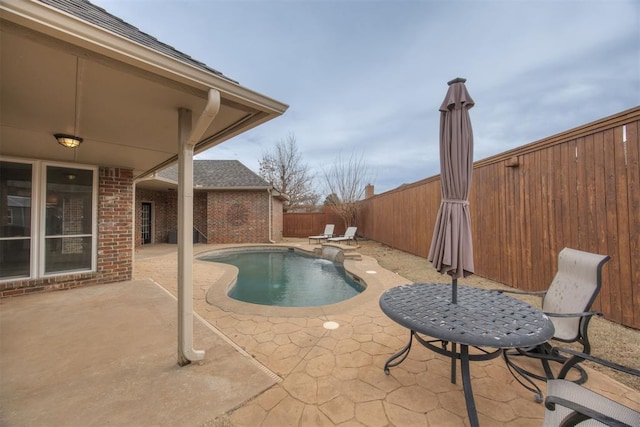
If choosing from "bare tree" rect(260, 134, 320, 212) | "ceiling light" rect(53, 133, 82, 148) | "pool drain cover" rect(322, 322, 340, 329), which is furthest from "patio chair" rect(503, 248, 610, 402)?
"bare tree" rect(260, 134, 320, 212)

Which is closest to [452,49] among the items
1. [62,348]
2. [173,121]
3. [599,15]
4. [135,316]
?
[599,15]

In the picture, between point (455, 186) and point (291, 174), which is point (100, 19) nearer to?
point (455, 186)

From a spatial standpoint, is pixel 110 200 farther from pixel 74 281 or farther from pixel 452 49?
pixel 452 49

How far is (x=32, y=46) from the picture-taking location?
1548 millimetres

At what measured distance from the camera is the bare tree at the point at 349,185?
15.5 meters

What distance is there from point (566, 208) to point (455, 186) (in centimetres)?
331

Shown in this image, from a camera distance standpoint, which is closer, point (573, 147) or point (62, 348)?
point (62, 348)

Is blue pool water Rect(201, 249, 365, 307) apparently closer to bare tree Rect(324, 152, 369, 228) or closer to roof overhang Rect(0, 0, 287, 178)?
roof overhang Rect(0, 0, 287, 178)

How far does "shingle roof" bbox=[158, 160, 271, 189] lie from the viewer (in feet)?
44.0

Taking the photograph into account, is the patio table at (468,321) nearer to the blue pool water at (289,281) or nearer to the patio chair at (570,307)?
the patio chair at (570,307)

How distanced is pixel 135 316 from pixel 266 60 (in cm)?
882

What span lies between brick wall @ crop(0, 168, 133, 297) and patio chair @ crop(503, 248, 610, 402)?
6812 mm

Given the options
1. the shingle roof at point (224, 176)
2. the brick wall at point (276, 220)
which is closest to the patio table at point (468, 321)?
the shingle roof at point (224, 176)

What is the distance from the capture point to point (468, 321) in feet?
5.89
